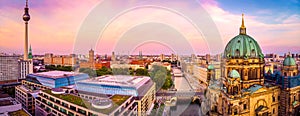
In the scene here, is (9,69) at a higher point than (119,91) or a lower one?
higher

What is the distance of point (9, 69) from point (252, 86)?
22365mm

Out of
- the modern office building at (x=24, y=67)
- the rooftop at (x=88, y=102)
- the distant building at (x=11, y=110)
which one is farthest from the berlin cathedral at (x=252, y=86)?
the modern office building at (x=24, y=67)

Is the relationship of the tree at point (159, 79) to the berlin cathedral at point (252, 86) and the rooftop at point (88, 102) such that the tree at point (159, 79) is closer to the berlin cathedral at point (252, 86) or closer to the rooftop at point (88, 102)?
the berlin cathedral at point (252, 86)

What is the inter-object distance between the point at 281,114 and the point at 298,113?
0.76m

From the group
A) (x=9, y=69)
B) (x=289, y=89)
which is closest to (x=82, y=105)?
(x=289, y=89)

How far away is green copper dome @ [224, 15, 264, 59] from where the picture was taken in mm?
8992

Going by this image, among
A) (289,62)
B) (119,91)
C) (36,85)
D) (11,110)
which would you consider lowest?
(11,110)

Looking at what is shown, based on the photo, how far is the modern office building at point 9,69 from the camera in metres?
21.5

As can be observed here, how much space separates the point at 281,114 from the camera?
29.7 ft

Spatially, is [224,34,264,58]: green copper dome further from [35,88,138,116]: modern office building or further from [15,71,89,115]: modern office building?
[15,71,89,115]: modern office building

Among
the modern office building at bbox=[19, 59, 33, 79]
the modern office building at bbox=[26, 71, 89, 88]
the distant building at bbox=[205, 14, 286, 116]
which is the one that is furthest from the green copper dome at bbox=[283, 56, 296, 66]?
the modern office building at bbox=[19, 59, 33, 79]

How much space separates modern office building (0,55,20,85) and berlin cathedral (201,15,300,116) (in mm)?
20124

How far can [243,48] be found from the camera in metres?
9.05

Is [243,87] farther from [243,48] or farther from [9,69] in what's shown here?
[9,69]
